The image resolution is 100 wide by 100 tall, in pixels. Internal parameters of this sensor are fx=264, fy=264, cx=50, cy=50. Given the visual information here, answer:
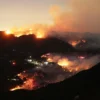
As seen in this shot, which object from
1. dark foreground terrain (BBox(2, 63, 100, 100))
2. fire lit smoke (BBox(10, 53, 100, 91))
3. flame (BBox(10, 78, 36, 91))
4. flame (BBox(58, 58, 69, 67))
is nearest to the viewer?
dark foreground terrain (BBox(2, 63, 100, 100))

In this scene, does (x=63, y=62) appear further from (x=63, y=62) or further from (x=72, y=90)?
(x=72, y=90)

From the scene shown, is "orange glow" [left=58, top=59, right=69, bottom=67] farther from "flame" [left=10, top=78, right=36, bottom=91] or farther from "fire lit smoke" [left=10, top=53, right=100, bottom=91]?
"flame" [left=10, top=78, right=36, bottom=91]

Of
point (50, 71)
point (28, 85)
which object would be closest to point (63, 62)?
point (50, 71)

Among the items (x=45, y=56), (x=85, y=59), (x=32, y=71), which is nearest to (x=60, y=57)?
(x=45, y=56)

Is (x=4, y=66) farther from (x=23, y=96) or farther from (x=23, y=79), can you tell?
(x=23, y=96)

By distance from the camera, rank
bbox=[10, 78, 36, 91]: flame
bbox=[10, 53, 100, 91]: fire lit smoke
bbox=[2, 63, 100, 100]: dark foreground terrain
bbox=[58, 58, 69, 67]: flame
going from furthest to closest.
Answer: bbox=[58, 58, 69, 67]: flame → bbox=[10, 53, 100, 91]: fire lit smoke → bbox=[10, 78, 36, 91]: flame → bbox=[2, 63, 100, 100]: dark foreground terrain

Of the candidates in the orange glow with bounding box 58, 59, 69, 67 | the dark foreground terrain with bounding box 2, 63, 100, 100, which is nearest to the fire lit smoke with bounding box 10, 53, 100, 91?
the orange glow with bounding box 58, 59, 69, 67

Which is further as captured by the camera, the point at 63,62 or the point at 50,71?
the point at 63,62

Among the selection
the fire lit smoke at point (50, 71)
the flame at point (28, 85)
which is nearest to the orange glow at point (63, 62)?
the fire lit smoke at point (50, 71)
